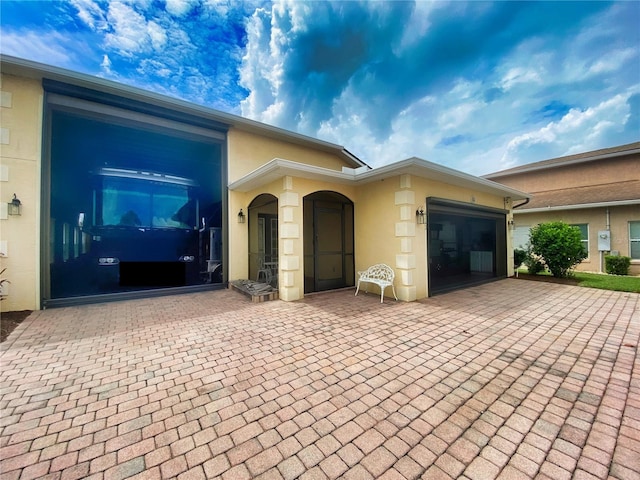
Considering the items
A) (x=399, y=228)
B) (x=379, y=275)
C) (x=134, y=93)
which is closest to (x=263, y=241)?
(x=379, y=275)

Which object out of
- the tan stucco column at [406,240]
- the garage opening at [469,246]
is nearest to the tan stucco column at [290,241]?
the tan stucco column at [406,240]

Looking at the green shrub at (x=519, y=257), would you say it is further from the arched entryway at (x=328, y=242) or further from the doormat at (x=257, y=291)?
the doormat at (x=257, y=291)

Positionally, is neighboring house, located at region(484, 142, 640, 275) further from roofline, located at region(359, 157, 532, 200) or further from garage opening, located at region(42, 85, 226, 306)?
garage opening, located at region(42, 85, 226, 306)

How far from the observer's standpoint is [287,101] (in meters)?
10.9

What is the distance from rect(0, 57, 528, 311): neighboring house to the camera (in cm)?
513

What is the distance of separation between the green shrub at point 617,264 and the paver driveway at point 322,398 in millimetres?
8552

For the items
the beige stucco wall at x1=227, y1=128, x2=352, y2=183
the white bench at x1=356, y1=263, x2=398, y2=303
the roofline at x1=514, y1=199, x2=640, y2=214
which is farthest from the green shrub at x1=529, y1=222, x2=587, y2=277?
the beige stucco wall at x1=227, y1=128, x2=352, y2=183

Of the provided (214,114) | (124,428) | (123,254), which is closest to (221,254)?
(123,254)

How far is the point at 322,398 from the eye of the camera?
7.21ft

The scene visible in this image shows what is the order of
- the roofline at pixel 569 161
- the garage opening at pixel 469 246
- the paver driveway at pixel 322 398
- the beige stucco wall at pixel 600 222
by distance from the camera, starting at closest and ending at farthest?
the paver driveway at pixel 322 398, the garage opening at pixel 469 246, the beige stucco wall at pixel 600 222, the roofline at pixel 569 161

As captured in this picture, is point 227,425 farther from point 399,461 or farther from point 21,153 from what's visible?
point 21,153

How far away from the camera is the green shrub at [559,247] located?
323 inches

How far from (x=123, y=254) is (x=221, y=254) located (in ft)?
7.73

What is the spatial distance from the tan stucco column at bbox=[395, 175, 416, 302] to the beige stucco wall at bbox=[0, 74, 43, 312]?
789 cm
